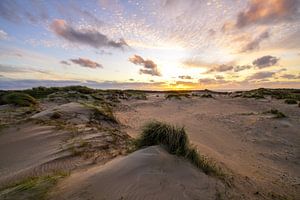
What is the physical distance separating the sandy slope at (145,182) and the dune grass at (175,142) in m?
Answer: 0.30

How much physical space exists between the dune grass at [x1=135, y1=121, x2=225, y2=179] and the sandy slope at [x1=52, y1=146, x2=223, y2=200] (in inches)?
11.7

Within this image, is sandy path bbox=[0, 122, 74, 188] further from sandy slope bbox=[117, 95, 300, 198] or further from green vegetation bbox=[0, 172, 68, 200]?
sandy slope bbox=[117, 95, 300, 198]

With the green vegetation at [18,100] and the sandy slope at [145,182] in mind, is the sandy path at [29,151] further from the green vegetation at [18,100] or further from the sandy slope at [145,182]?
the green vegetation at [18,100]

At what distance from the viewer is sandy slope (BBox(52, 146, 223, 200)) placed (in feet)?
9.34

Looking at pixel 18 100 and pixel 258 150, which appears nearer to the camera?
pixel 258 150

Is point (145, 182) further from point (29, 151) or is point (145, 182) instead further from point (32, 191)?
point (29, 151)

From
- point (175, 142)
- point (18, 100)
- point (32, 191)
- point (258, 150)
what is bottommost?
point (258, 150)

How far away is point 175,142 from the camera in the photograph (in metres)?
4.20

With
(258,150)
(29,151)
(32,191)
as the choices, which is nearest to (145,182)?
(32,191)

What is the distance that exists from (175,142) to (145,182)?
1385mm

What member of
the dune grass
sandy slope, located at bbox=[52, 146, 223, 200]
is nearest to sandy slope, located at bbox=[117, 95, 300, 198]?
the dune grass

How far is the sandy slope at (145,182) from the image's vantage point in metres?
2.85

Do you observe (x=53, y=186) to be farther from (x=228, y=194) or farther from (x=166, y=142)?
(x=228, y=194)

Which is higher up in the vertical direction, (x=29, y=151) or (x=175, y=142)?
(x=175, y=142)
